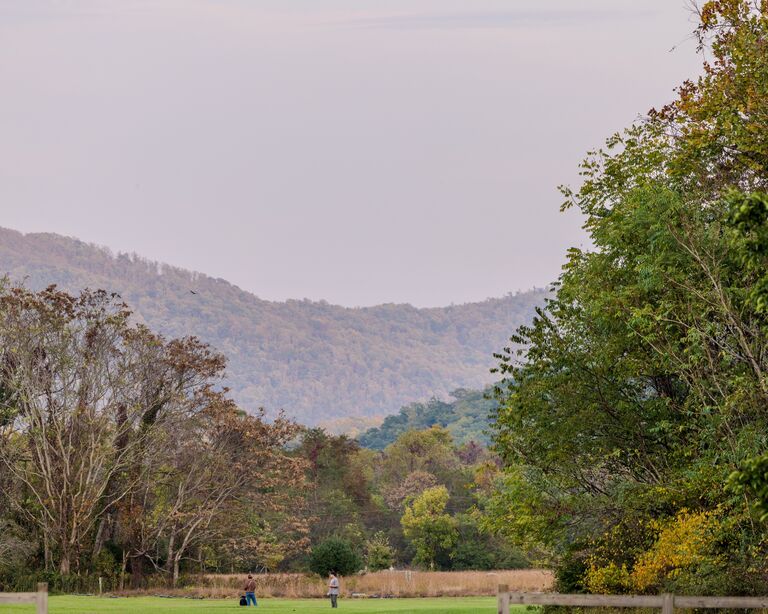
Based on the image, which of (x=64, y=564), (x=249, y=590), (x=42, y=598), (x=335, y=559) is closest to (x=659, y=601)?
(x=42, y=598)

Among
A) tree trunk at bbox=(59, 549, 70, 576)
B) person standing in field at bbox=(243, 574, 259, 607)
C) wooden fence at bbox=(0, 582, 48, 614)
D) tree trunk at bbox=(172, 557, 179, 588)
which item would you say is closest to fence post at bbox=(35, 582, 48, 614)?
wooden fence at bbox=(0, 582, 48, 614)

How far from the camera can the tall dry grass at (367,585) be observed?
192 ft

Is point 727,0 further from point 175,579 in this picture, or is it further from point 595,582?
point 175,579

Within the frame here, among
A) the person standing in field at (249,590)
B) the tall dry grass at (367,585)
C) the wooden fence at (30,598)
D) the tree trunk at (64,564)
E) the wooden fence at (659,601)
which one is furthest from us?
the tree trunk at (64,564)

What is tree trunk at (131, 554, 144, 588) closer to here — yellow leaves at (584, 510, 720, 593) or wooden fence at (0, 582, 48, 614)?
yellow leaves at (584, 510, 720, 593)

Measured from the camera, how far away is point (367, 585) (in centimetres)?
6069

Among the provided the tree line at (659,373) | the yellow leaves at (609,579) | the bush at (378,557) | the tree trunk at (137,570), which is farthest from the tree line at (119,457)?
the yellow leaves at (609,579)

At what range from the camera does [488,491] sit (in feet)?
348

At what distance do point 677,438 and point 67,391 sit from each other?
40.0m

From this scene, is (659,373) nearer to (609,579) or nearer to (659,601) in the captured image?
(609,579)

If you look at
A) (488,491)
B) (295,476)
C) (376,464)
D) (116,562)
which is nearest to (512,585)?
(295,476)

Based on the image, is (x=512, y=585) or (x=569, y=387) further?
(x=512, y=585)

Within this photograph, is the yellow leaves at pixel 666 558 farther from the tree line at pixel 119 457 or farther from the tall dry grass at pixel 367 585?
the tree line at pixel 119 457

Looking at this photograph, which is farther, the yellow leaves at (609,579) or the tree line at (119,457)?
the tree line at (119,457)
